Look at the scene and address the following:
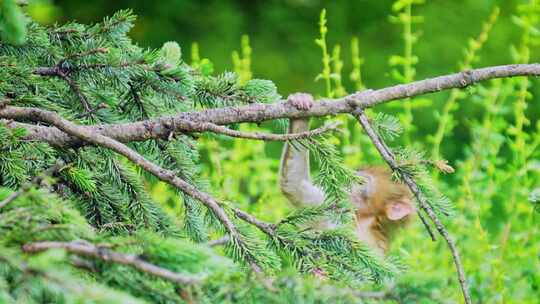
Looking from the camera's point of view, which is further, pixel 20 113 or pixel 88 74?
pixel 88 74

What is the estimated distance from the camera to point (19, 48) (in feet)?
7.25

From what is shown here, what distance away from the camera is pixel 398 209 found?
3.56m

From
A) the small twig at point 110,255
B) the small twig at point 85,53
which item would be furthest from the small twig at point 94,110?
the small twig at point 110,255

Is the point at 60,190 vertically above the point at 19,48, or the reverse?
the point at 19,48

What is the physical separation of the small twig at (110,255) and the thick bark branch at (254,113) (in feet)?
2.03

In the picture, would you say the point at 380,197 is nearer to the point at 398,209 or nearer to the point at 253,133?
the point at 398,209

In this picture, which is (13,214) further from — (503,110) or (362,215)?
(503,110)

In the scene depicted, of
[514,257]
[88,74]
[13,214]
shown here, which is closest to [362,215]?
[514,257]

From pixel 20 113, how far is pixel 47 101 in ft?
0.54

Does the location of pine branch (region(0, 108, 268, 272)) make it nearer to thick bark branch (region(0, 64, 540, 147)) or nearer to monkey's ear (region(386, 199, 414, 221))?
thick bark branch (region(0, 64, 540, 147))

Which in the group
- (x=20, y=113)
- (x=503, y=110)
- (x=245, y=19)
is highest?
(x=245, y=19)

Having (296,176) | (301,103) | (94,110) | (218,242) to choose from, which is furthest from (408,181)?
(296,176)

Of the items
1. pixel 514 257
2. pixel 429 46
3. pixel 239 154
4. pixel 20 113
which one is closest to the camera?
pixel 20 113

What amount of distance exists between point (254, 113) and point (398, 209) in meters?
1.63
